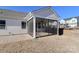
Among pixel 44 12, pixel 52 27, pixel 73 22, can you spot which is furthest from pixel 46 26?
pixel 73 22

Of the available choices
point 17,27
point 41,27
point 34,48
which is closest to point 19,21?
point 17,27

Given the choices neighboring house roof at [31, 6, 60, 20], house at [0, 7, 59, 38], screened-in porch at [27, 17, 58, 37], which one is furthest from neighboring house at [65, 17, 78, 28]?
screened-in porch at [27, 17, 58, 37]

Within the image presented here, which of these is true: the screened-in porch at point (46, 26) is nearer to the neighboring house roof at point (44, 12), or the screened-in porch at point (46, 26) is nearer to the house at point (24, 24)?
the house at point (24, 24)

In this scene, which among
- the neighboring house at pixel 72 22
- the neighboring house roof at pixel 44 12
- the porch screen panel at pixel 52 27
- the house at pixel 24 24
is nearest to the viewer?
the neighboring house at pixel 72 22

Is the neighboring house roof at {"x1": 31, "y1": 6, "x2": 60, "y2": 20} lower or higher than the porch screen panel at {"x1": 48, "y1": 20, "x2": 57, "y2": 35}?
higher

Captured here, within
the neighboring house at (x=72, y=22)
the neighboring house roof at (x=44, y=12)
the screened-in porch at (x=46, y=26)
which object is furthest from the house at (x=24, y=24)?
the neighboring house at (x=72, y=22)

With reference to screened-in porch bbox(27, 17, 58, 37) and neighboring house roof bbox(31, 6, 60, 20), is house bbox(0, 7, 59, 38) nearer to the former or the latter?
screened-in porch bbox(27, 17, 58, 37)

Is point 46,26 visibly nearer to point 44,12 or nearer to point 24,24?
point 24,24

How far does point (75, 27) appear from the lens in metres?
5.85

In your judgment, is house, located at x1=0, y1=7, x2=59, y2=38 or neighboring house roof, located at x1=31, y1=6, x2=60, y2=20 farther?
house, located at x1=0, y1=7, x2=59, y2=38
